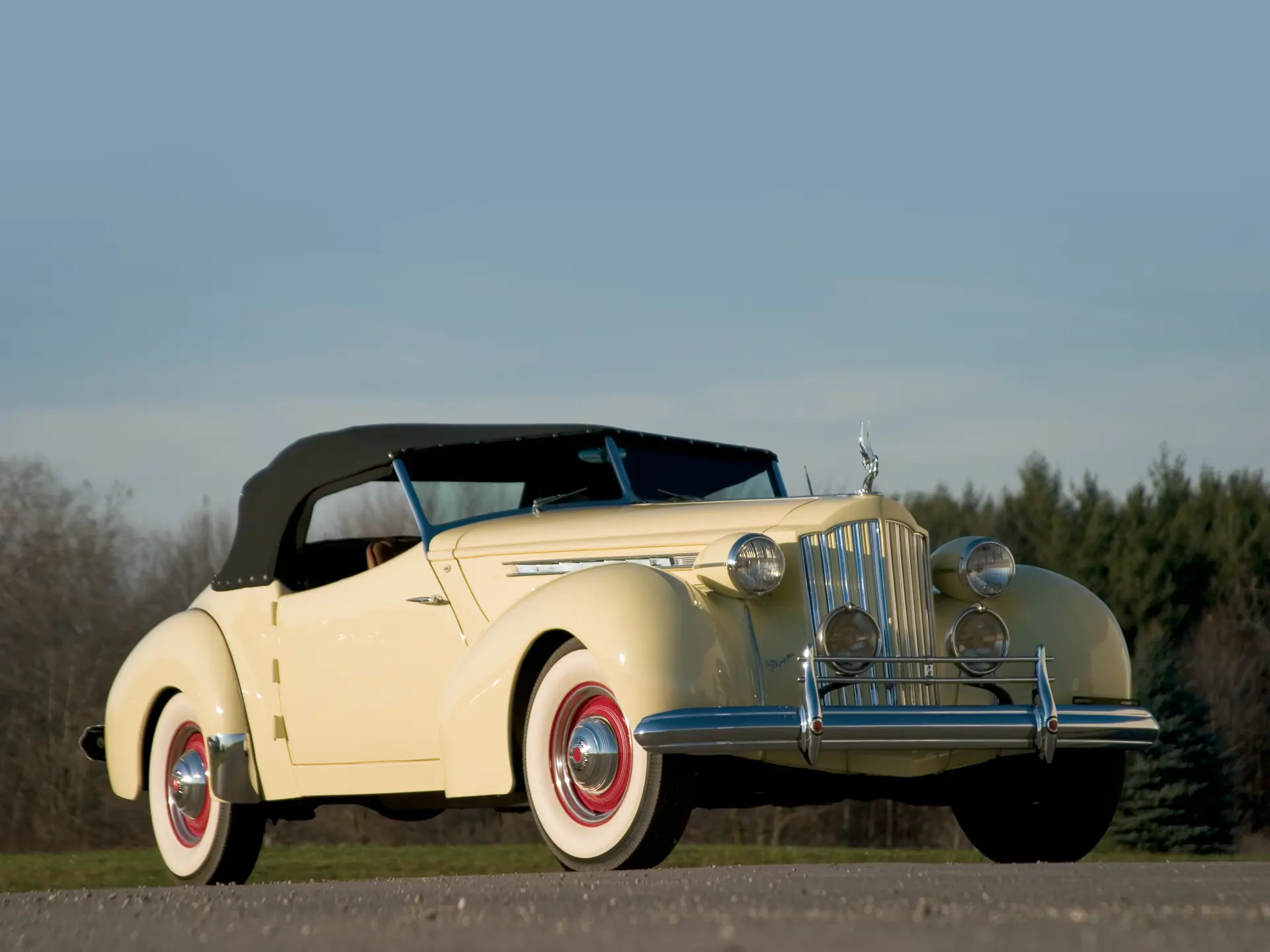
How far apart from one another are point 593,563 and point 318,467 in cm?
223

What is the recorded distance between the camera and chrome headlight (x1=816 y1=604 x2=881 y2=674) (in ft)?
23.2

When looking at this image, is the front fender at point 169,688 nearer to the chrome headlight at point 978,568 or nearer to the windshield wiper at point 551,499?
the windshield wiper at point 551,499

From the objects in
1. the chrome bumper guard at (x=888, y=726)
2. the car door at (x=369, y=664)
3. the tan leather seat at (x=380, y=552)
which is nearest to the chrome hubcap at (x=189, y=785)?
the car door at (x=369, y=664)

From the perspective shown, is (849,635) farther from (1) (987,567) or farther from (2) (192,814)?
(2) (192,814)

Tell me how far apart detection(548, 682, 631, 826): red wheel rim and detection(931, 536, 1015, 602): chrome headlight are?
69.6 inches

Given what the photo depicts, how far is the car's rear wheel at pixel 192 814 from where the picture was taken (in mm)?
9047

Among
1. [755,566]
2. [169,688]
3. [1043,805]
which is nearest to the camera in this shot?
[755,566]

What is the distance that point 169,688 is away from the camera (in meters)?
9.52

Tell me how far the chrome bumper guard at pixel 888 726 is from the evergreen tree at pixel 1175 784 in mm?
30841

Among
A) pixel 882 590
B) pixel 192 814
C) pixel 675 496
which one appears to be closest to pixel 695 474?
pixel 675 496

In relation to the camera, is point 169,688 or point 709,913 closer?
point 709,913

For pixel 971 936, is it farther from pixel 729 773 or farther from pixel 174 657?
pixel 174 657

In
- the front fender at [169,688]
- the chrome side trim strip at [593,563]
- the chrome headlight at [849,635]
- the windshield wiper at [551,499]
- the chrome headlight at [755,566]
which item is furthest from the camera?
the front fender at [169,688]

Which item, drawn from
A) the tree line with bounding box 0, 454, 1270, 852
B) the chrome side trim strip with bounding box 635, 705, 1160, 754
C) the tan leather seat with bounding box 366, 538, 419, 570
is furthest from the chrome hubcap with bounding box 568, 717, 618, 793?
the tree line with bounding box 0, 454, 1270, 852
